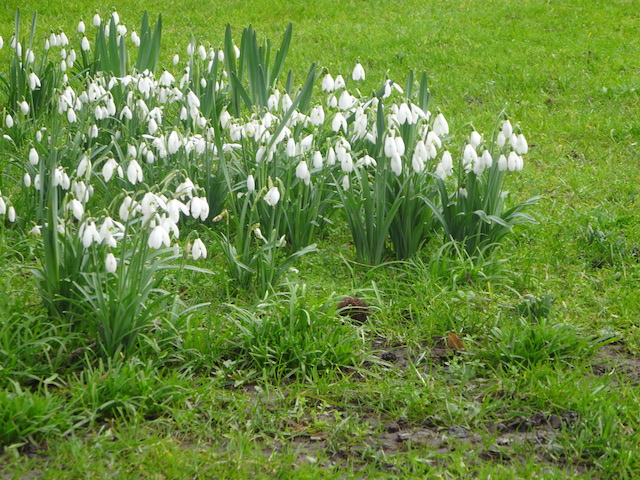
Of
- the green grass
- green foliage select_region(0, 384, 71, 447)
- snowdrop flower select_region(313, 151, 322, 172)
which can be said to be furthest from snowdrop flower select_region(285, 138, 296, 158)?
green foliage select_region(0, 384, 71, 447)

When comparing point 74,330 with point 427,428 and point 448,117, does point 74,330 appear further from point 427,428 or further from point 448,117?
point 448,117

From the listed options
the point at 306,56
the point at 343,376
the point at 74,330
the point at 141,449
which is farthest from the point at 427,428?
the point at 306,56

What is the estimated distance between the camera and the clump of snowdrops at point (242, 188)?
295cm

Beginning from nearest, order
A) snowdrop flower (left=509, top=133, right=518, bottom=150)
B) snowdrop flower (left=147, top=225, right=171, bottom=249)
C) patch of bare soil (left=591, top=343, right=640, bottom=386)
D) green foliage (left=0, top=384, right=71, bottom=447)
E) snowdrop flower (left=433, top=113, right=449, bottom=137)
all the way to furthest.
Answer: green foliage (left=0, top=384, right=71, bottom=447), snowdrop flower (left=147, top=225, right=171, bottom=249), patch of bare soil (left=591, top=343, right=640, bottom=386), snowdrop flower (left=509, top=133, right=518, bottom=150), snowdrop flower (left=433, top=113, right=449, bottom=137)

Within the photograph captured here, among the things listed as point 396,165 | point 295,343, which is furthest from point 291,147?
point 295,343

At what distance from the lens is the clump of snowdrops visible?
2.95 m

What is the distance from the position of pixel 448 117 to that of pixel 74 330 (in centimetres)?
408

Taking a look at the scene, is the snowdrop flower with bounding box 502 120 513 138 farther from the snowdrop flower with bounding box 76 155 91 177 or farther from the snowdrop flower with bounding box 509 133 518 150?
the snowdrop flower with bounding box 76 155 91 177

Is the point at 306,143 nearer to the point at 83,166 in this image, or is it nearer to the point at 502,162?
the point at 502,162

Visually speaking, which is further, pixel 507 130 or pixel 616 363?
pixel 507 130

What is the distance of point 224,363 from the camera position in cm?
299

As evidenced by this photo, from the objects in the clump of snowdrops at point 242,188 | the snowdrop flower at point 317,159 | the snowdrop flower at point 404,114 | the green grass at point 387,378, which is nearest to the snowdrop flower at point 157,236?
the clump of snowdrops at point 242,188

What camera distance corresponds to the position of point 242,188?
416cm

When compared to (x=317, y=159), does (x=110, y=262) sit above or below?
below
